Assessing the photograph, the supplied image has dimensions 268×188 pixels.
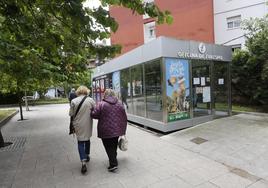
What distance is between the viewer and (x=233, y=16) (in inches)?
667

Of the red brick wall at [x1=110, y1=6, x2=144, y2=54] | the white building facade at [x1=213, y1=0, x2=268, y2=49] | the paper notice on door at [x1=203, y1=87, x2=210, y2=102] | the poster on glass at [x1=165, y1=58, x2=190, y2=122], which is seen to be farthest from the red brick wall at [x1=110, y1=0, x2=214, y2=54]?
the poster on glass at [x1=165, y1=58, x2=190, y2=122]

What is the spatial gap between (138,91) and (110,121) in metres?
5.20

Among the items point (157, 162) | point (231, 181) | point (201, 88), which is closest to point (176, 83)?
point (201, 88)

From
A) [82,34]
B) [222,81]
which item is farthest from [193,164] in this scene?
[222,81]

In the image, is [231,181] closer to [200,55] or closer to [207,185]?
[207,185]

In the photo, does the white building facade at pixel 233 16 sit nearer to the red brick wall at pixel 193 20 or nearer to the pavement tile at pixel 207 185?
the red brick wall at pixel 193 20

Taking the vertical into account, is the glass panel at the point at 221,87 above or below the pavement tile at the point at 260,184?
above

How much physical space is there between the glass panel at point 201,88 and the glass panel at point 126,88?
3181 mm

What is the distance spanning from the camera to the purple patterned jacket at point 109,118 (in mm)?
4301

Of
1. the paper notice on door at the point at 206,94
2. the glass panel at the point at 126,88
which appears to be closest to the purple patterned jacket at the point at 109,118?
the paper notice on door at the point at 206,94

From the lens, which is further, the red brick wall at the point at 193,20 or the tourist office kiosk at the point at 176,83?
the red brick wall at the point at 193,20

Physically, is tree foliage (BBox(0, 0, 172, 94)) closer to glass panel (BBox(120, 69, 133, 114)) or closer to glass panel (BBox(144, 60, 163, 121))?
glass panel (BBox(144, 60, 163, 121))

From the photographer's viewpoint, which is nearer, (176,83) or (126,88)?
(176,83)

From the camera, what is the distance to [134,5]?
2760 mm
